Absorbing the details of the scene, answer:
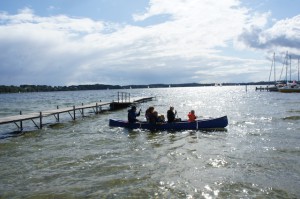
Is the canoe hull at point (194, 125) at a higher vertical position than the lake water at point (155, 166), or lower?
higher

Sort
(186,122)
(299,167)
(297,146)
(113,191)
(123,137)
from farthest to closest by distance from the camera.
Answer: (186,122) → (123,137) → (297,146) → (299,167) → (113,191)

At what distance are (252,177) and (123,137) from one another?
37.7 ft

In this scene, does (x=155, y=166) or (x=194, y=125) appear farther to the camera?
(x=194, y=125)

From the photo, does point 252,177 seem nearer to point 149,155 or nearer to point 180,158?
point 180,158

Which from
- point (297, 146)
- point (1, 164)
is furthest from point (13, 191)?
point (297, 146)

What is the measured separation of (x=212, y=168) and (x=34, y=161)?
8.13 m

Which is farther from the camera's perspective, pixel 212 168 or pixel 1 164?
pixel 1 164

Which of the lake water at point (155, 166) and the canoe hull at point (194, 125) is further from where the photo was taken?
the canoe hull at point (194, 125)

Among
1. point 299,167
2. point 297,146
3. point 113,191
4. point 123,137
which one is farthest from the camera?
point 123,137

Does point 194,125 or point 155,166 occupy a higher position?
point 194,125

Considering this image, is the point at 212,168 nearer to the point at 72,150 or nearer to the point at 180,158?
the point at 180,158

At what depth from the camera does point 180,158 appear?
1473 centimetres

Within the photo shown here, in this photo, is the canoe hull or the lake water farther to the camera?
the canoe hull

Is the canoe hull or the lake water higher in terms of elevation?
the canoe hull
